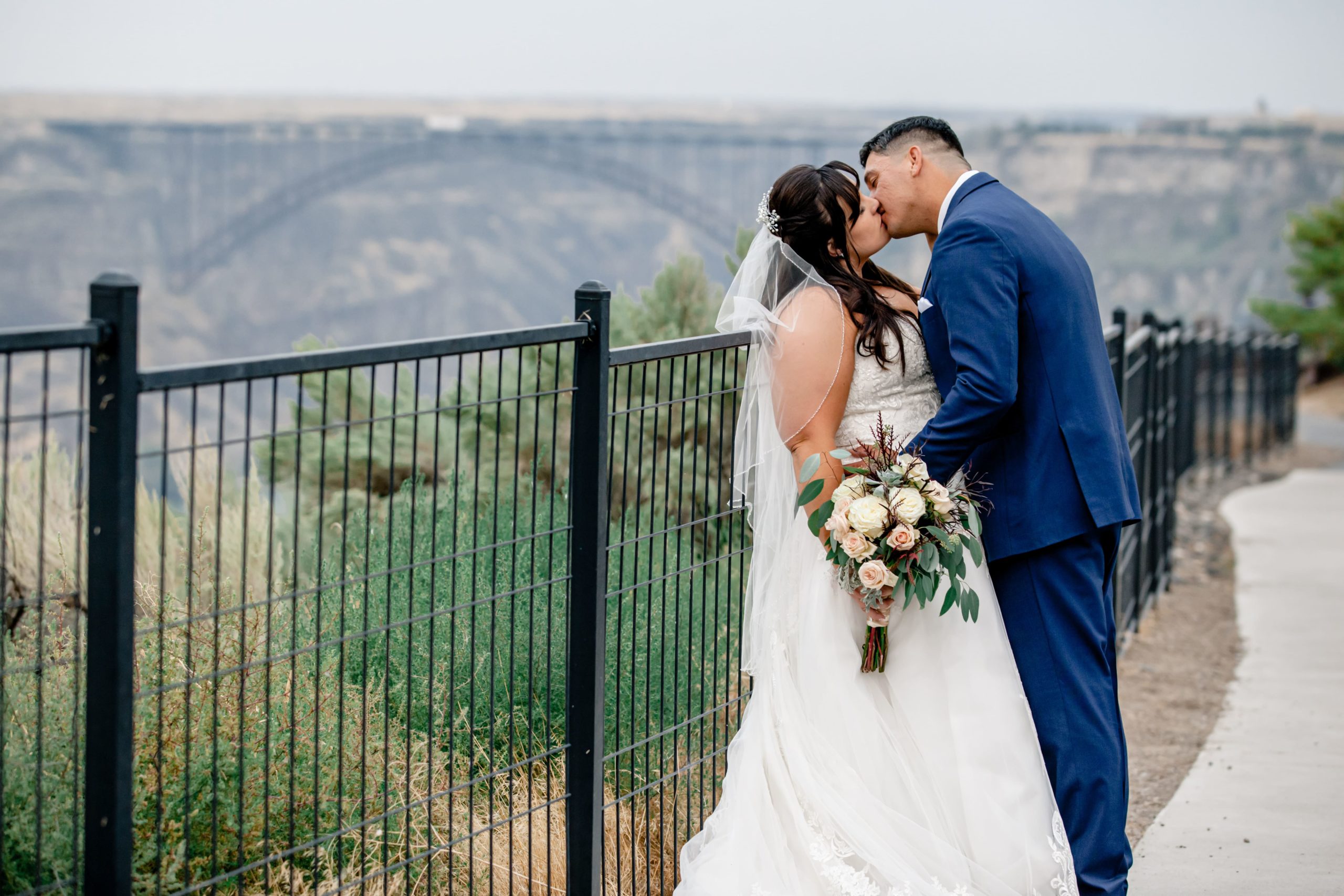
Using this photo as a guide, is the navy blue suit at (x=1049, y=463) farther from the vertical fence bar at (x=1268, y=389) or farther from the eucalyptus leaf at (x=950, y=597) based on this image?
the vertical fence bar at (x=1268, y=389)

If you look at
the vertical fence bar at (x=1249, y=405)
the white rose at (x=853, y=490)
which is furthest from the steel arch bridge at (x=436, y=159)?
the white rose at (x=853, y=490)

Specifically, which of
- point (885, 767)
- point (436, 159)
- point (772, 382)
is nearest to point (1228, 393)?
point (772, 382)

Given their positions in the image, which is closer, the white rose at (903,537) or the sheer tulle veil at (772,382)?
the white rose at (903,537)

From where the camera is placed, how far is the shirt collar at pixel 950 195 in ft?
11.1

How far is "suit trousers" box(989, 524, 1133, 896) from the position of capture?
3221 millimetres

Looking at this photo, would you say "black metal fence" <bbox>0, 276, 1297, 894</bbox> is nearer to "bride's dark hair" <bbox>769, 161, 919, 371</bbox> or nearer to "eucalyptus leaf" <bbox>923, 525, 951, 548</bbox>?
"bride's dark hair" <bbox>769, 161, 919, 371</bbox>

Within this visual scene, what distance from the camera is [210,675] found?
86.7 inches

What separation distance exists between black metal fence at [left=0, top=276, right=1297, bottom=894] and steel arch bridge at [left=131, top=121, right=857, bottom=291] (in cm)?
6006

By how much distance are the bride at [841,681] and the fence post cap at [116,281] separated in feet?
5.65

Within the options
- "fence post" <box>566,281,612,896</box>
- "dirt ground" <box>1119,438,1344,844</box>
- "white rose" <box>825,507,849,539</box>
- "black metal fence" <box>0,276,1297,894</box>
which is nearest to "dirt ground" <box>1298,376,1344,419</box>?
"dirt ground" <box>1119,438,1344,844</box>

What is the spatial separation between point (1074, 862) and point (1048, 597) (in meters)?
0.64

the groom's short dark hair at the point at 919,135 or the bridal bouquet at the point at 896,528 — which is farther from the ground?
the groom's short dark hair at the point at 919,135

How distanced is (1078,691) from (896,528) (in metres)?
0.62

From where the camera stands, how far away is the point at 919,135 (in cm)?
351
